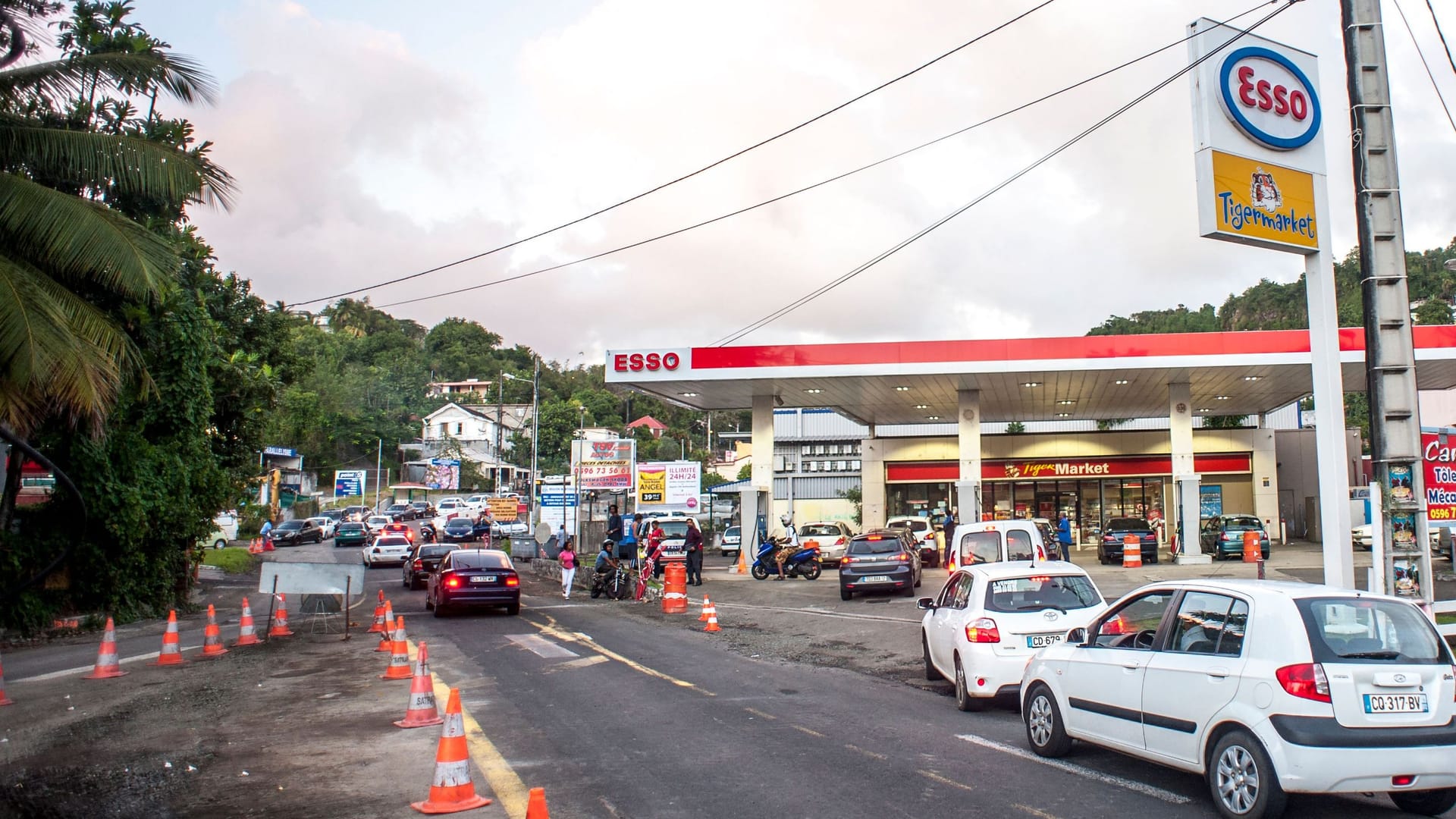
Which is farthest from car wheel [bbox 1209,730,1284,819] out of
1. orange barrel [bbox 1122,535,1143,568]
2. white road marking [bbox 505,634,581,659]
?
orange barrel [bbox 1122,535,1143,568]

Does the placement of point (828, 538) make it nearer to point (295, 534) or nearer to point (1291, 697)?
point (1291, 697)

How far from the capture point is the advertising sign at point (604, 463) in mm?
37969

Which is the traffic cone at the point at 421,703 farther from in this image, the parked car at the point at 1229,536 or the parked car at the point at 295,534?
the parked car at the point at 295,534

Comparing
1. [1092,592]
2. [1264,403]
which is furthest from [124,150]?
[1264,403]

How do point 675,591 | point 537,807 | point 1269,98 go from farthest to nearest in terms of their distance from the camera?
point 675,591
point 1269,98
point 537,807

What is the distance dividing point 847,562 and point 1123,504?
76.9 feet

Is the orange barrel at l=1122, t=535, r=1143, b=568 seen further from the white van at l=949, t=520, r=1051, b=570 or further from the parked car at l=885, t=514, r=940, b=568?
the white van at l=949, t=520, r=1051, b=570

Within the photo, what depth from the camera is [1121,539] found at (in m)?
33.0

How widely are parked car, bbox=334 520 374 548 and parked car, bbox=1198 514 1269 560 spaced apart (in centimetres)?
3789

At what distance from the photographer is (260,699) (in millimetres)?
11570

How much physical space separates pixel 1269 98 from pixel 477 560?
1674cm

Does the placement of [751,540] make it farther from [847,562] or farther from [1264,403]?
[1264,403]

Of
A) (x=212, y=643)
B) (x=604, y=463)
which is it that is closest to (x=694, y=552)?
(x=604, y=463)

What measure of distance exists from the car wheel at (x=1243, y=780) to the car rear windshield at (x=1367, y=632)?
68 centimetres
